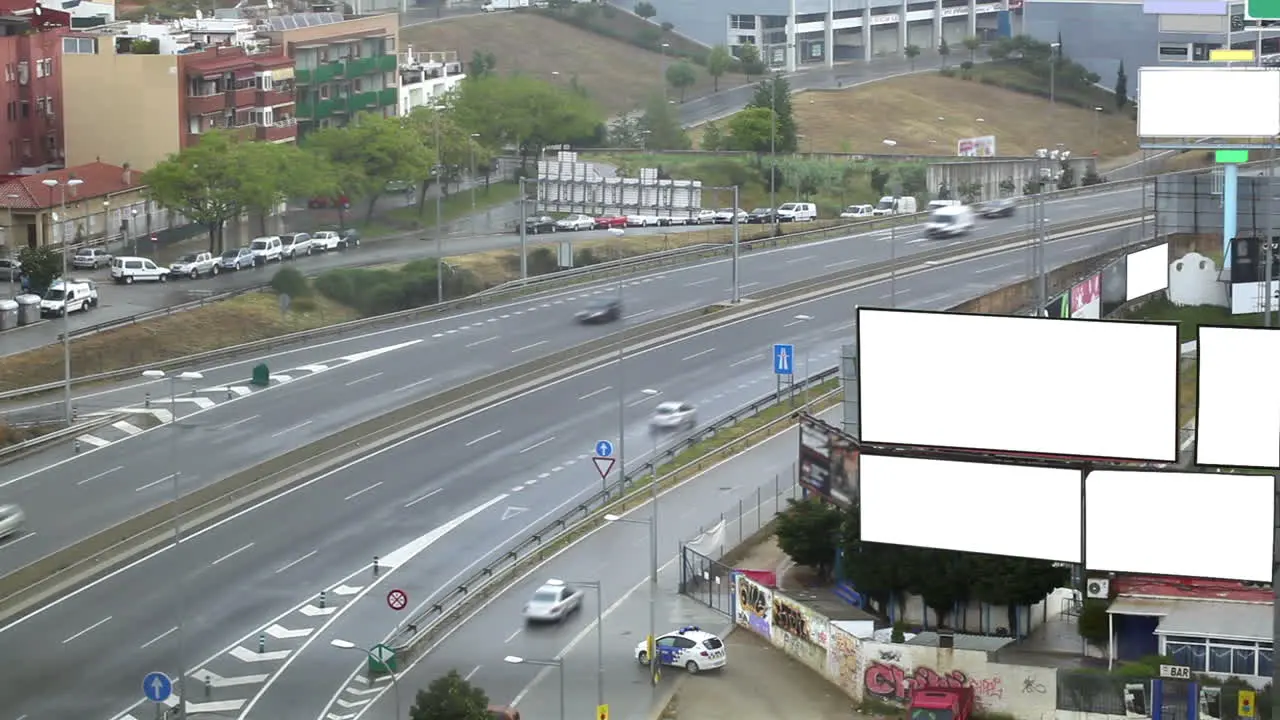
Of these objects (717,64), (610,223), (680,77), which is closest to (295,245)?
(610,223)

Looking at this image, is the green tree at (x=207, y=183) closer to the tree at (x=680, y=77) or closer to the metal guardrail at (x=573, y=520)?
the metal guardrail at (x=573, y=520)

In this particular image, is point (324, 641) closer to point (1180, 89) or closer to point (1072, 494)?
point (1072, 494)

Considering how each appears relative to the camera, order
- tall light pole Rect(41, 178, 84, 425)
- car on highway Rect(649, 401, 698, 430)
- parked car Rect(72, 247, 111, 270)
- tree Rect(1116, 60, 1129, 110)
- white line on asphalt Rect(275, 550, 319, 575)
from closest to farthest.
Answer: white line on asphalt Rect(275, 550, 319, 575), tall light pole Rect(41, 178, 84, 425), car on highway Rect(649, 401, 698, 430), parked car Rect(72, 247, 111, 270), tree Rect(1116, 60, 1129, 110)

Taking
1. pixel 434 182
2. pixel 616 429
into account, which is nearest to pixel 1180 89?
pixel 616 429

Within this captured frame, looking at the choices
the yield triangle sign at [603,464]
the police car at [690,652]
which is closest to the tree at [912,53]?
the yield triangle sign at [603,464]

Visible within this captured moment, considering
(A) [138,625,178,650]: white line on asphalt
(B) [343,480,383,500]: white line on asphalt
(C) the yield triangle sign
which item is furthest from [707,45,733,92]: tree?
(A) [138,625,178,650]: white line on asphalt

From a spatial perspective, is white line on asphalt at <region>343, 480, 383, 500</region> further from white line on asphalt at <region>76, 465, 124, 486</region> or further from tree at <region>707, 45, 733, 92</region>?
tree at <region>707, 45, 733, 92</region>
